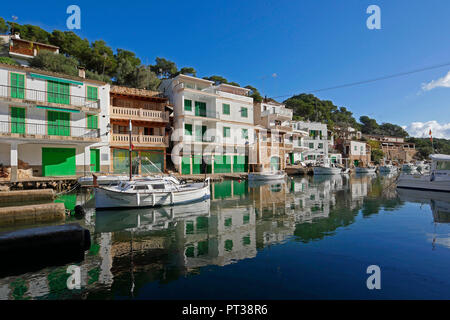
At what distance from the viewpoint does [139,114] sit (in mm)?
29812

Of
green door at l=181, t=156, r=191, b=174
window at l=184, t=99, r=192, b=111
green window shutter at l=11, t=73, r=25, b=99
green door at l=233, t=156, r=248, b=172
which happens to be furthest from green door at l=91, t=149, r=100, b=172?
green door at l=233, t=156, r=248, b=172

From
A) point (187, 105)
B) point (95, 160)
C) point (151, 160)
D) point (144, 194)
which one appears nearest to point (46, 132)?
point (95, 160)

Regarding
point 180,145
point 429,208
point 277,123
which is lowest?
point 429,208

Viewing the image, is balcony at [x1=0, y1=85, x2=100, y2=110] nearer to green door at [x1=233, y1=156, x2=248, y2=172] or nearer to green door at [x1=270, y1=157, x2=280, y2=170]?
green door at [x1=233, y1=156, x2=248, y2=172]

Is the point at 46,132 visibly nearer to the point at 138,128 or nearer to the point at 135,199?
the point at 138,128

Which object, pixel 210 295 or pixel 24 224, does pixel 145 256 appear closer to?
pixel 210 295

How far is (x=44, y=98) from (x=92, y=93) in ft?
14.5

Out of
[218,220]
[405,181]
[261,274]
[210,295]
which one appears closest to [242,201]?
[218,220]

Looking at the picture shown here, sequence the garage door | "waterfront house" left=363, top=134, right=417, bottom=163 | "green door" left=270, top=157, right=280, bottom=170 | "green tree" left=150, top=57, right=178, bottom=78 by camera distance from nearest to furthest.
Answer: the garage door
"green door" left=270, top=157, right=280, bottom=170
"green tree" left=150, top=57, right=178, bottom=78
"waterfront house" left=363, top=134, right=417, bottom=163

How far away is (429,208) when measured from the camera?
16.7 m

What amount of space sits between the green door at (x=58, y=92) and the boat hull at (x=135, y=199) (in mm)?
15222

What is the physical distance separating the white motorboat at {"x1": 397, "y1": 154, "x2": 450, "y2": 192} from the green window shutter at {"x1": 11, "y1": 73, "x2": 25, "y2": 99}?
3910cm

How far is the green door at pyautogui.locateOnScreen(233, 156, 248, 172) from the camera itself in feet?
129
